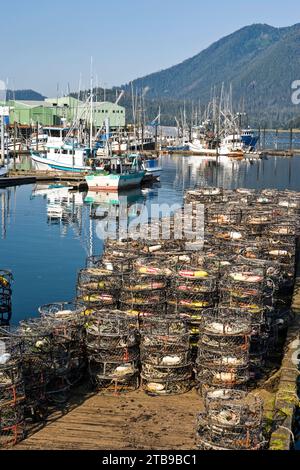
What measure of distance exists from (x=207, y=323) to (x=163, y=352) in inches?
40.2

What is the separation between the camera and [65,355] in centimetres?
1188

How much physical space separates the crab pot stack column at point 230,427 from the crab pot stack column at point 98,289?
4.87 metres

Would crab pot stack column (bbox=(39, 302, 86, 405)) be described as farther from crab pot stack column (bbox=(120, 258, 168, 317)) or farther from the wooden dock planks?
crab pot stack column (bbox=(120, 258, 168, 317))

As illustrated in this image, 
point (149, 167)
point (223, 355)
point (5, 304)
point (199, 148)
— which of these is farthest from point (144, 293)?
point (199, 148)

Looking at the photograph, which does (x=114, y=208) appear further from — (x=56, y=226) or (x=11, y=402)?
(x=11, y=402)

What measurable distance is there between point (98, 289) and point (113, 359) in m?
2.92

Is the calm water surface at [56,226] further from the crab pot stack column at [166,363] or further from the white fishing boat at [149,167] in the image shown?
the crab pot stack column at [166,363]

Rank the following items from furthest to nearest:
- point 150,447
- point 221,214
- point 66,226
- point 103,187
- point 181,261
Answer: point 103,187
point 66,226
point 221,214
point 181,261
point 150,447

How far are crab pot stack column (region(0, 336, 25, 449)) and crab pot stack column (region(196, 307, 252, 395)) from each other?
10.8 ft

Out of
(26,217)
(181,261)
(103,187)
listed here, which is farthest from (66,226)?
(181,261)
